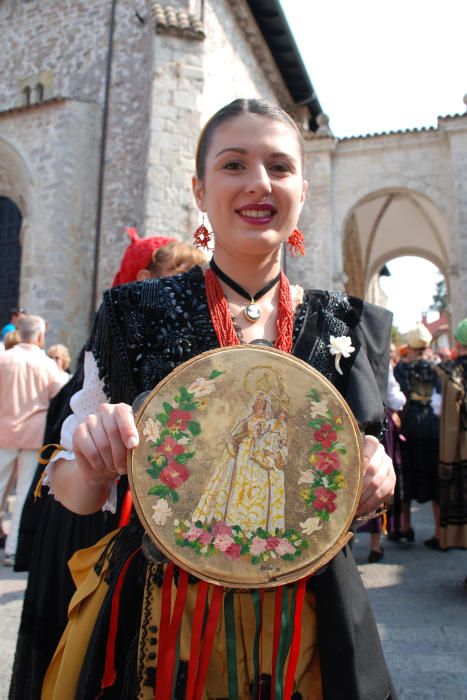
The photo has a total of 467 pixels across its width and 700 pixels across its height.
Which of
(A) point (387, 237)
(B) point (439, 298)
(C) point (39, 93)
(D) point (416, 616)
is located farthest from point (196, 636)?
(B) point (439, 298)

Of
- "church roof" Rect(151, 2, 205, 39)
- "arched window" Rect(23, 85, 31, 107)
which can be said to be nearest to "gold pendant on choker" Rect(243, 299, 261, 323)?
"church roof" Rect(151, 2, 205, 39)

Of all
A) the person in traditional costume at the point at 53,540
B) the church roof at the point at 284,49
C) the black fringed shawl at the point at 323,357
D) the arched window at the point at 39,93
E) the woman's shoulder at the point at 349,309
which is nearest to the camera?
the black fringed shawl at the point at 323,357

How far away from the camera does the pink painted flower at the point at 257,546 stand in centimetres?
95

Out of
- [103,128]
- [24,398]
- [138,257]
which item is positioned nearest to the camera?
[138,257]

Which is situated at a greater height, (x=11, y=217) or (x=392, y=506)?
(x=11, y=217)

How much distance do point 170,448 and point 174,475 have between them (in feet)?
0.16

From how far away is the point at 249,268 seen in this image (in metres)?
1.28

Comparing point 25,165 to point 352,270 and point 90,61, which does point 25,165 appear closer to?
point 90,61

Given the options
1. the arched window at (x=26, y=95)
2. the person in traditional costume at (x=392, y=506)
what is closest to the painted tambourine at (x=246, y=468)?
the person in traditional costume at (x=392, y=506)

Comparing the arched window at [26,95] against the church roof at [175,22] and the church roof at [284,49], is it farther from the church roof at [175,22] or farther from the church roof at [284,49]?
the church roof at [284,49]

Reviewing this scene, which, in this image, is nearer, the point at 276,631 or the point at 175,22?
the point at 276,631

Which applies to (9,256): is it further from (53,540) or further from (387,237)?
(387,237)

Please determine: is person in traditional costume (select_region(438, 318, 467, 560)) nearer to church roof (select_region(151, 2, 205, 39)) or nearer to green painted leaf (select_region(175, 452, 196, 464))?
green painted leaf (select_region(175, 452, 196, 464))

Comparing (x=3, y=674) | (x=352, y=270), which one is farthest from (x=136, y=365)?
(x=352, y=270)
